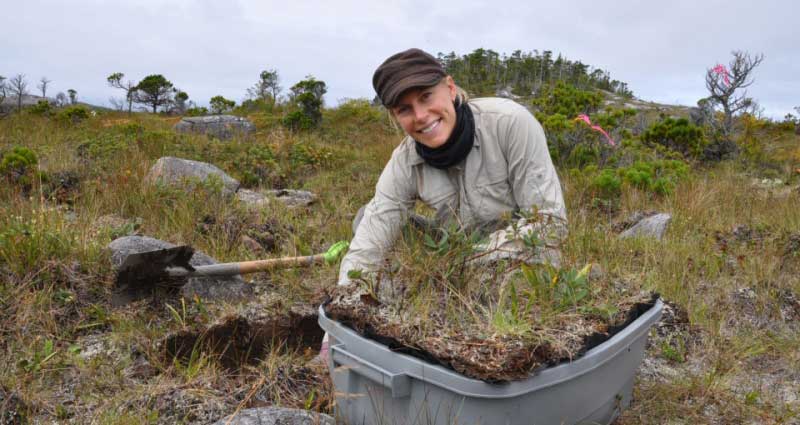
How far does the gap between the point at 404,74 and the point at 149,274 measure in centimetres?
157

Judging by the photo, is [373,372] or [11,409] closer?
[373,372]

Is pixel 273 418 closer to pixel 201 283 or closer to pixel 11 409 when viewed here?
pixel 11 409

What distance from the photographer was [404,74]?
2.38 metres

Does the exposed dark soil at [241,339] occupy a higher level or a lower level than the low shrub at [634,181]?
lower

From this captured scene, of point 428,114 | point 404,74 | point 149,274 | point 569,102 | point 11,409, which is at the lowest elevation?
point 11,409

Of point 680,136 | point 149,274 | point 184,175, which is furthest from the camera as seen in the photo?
point 680,136

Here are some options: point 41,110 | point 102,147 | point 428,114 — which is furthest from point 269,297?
point 41,110

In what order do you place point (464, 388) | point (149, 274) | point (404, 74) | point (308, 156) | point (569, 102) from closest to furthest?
point (464, 388), point (404, 74), point (149, 274), point (569, 102), point (308, 156)

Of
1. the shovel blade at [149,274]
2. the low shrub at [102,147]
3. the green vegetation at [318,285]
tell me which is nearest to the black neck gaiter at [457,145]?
the green vegetation at [318,285]

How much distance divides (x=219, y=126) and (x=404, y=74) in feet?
30.7

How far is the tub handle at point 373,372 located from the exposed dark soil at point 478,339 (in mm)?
73

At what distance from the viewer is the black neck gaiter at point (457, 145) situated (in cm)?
251

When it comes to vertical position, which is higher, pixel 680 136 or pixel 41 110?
pixel 680 136

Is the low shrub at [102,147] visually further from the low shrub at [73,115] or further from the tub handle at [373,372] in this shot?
the tub handle at [373,372]
